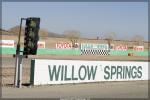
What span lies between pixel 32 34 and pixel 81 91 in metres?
3.18

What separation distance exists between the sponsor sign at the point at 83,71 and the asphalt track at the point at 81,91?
363 millimetres

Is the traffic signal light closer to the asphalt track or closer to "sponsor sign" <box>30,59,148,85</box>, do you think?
"sponsor sign" <box>30,59,148,85</box>

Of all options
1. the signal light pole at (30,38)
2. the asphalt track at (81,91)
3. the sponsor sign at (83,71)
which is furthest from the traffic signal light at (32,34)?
the asphalt track at (81,91)

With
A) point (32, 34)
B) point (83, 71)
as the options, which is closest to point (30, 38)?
point (32, 34)

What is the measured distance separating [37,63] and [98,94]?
3.27 meters

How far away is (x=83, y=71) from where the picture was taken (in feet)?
76.4

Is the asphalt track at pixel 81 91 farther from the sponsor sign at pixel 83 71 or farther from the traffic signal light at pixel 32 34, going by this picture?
the traffic signal light at pixel 32 34

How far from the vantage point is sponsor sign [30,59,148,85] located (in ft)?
69.5

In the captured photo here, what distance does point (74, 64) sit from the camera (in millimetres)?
22766

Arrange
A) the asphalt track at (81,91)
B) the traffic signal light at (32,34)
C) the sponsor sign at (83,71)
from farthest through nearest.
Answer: the sponsor sign at (83,71)
the traffic signal light at (32,34)
the asphalt track at (81,91)

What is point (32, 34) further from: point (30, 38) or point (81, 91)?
point (81, 91)

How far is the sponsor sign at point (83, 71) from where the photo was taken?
21169 millimetres

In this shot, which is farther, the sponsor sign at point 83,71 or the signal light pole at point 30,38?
the sponsor sign at point 83,71

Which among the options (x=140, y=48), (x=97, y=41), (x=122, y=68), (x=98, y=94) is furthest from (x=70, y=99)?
(x=97, y=41)
